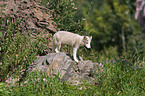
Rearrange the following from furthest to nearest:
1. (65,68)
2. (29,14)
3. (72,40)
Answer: (29,14)
(72,40)
(65,68)

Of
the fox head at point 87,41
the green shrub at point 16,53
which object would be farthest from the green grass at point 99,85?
the fox head at point 87,41

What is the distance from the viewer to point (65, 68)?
6414mm

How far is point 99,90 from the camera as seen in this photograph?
245 inches

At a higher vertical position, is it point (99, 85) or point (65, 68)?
point (65, 68)

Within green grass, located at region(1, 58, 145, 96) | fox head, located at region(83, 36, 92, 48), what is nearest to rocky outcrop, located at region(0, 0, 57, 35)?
fox head, located at region(83, 36, 92, 48)

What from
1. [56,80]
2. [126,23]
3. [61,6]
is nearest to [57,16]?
[61,6]

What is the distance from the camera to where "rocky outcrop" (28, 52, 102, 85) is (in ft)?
20.8

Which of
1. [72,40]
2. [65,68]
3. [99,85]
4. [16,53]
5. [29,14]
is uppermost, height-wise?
[29,14]

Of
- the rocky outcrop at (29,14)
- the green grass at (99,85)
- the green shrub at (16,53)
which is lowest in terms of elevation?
the green grass at (99,85)

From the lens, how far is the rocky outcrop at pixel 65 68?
6334mm

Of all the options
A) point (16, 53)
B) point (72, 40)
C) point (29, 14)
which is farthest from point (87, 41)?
point (29, 14)

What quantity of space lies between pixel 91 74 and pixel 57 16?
3312 millimetres

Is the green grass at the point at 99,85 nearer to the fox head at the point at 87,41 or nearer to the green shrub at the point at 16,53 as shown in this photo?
the green shrub at the point at 16,53

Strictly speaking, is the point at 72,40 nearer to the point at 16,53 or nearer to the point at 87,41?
the point at 87,41
